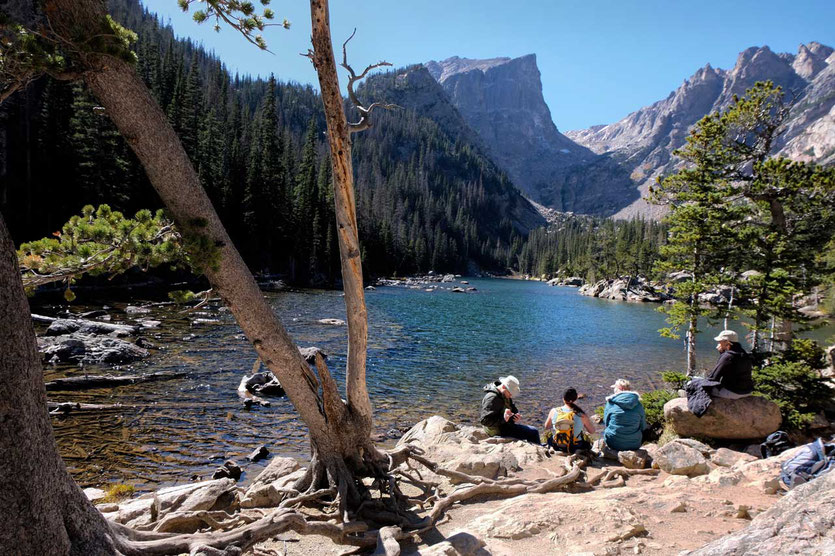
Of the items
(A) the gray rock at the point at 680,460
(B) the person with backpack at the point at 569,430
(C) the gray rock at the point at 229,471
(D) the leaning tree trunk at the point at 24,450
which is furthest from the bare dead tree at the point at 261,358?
(C) the gray rock at the point at 229,471

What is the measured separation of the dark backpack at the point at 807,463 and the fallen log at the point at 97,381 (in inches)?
606

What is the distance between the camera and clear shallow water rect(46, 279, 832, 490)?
31.5 ft

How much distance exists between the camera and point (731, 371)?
28.3 ft

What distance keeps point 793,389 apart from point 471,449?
26.2 ft

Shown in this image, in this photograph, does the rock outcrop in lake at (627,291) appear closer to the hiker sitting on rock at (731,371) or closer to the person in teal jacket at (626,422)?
the hiker sitting on rock at (731,371)

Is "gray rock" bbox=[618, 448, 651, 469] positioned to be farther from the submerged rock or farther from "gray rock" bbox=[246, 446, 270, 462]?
the submerged rock

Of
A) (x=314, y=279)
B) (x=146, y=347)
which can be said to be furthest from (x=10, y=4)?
(x=146, y=347)

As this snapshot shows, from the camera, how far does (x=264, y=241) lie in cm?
5672

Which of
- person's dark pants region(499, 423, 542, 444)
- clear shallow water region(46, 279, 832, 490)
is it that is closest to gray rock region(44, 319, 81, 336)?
clear shallow water region(46, 279, 832, 490)

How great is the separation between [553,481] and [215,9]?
7.17 m

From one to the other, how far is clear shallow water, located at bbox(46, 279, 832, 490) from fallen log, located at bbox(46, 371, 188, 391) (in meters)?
0.42

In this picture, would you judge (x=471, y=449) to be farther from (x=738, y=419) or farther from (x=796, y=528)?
(x=796, y=528)

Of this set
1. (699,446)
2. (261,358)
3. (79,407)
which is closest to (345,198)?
(261,358)

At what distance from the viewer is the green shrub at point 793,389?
32.4ft
